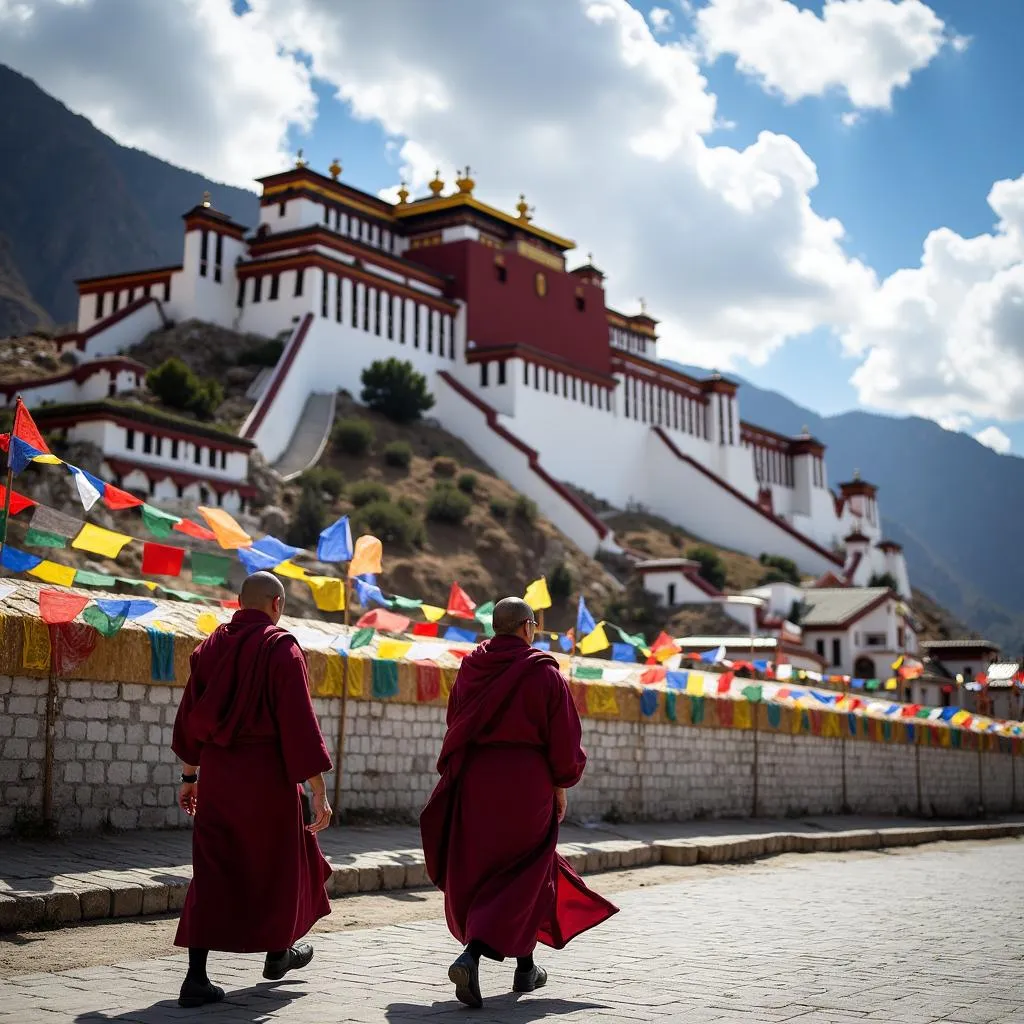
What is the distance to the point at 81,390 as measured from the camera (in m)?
40.0

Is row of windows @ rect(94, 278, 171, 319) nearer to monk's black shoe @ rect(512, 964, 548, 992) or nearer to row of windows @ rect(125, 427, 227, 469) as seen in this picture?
row of windows @ rect(125, 427, 227, 469)

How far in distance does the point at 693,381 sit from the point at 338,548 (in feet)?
171

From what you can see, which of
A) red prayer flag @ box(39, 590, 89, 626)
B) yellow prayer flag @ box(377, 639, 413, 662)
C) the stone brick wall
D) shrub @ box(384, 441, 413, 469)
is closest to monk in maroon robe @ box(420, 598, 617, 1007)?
red prayer flag @ box(39, 590, 89, 626)

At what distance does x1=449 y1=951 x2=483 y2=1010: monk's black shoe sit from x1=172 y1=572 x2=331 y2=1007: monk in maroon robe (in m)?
0.74

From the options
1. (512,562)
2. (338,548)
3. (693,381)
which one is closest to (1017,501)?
(693,381)

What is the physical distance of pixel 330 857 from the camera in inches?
382

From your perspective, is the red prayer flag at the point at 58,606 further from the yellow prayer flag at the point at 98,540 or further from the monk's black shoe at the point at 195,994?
the monk's black shoe at the point at 195,994

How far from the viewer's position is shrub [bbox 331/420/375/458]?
139 ft

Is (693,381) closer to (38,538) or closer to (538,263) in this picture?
(538,263)

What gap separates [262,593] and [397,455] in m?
37.2

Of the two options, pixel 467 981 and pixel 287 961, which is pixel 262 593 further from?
pixel 467 981

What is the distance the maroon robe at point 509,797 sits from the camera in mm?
5871

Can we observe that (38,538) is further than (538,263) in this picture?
No

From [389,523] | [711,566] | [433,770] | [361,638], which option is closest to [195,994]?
[361,638]
